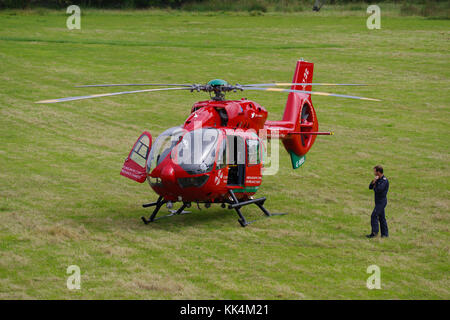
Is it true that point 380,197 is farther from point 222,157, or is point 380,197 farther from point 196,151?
point 196,151

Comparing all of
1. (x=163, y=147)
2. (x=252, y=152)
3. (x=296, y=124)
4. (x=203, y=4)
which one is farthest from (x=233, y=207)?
(x=203, y=4)

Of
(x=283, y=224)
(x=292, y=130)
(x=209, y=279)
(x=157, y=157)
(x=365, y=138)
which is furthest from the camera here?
(x=365, y=138)

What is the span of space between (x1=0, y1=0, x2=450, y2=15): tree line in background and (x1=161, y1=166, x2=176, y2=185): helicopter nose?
1906 inches

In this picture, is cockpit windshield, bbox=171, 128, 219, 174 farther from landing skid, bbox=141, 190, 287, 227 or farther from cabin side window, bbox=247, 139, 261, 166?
landing skid, bbox=141, 190, 287, 227

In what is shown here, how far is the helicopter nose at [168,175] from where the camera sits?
13.9m

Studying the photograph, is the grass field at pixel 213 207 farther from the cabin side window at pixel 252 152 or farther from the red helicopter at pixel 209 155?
the cabin side window at pixel 252 152

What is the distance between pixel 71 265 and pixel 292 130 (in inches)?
300

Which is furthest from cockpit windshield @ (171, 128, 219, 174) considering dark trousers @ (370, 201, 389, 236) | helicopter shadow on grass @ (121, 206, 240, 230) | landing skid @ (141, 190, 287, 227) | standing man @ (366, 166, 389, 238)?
dark trousers @ (370, 201, 389, 236)

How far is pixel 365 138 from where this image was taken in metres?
26.5

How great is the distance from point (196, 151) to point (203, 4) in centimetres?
5259

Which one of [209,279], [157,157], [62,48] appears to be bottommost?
[209,279]

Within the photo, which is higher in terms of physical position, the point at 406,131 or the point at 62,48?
the point at 62,48

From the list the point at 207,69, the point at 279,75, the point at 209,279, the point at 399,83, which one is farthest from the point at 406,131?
the point at 209,279

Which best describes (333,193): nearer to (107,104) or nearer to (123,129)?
(123,129)
